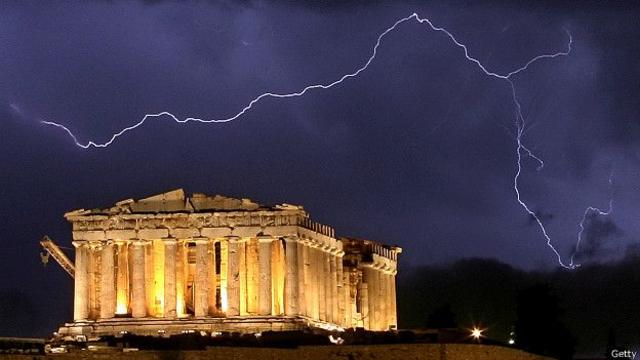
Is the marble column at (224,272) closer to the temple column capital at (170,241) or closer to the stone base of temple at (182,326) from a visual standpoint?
the stone base of temple at (182,326)

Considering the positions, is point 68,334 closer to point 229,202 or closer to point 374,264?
point 229,202

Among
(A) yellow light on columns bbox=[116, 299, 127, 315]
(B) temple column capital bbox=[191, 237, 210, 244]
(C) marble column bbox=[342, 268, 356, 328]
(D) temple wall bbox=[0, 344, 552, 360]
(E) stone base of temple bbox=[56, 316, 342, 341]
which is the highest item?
(B) temple column capital bbox=[191, 237, 210, 244]

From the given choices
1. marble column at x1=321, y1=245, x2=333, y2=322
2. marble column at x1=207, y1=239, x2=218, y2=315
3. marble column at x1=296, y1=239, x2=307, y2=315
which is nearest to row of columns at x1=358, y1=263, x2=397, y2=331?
marble column at x1=321, y1=245, x2=333, y2=322

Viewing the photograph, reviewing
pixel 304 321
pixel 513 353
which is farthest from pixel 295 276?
pixel 513 353

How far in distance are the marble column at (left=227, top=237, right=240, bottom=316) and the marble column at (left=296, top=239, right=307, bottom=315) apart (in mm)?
3173

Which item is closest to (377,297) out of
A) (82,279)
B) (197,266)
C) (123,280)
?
(197,266)

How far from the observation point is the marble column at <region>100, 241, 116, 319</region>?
11681 cm

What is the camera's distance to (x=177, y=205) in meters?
117

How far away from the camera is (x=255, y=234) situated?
115750 millimetres

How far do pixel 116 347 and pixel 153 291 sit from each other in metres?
17.8

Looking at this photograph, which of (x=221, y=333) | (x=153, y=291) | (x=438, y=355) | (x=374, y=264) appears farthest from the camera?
(x=374, y=264)

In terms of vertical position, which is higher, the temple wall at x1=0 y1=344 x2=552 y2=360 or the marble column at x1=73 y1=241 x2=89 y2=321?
the marble column at x1=73 y1=241 x2=89 y2=321

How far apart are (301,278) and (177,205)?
7719 millimetres

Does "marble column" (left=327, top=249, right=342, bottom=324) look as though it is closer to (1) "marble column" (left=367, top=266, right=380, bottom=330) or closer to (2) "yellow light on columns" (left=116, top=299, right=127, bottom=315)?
(1) "marble column" (left=367, top=266, right=380, bottom=330)
